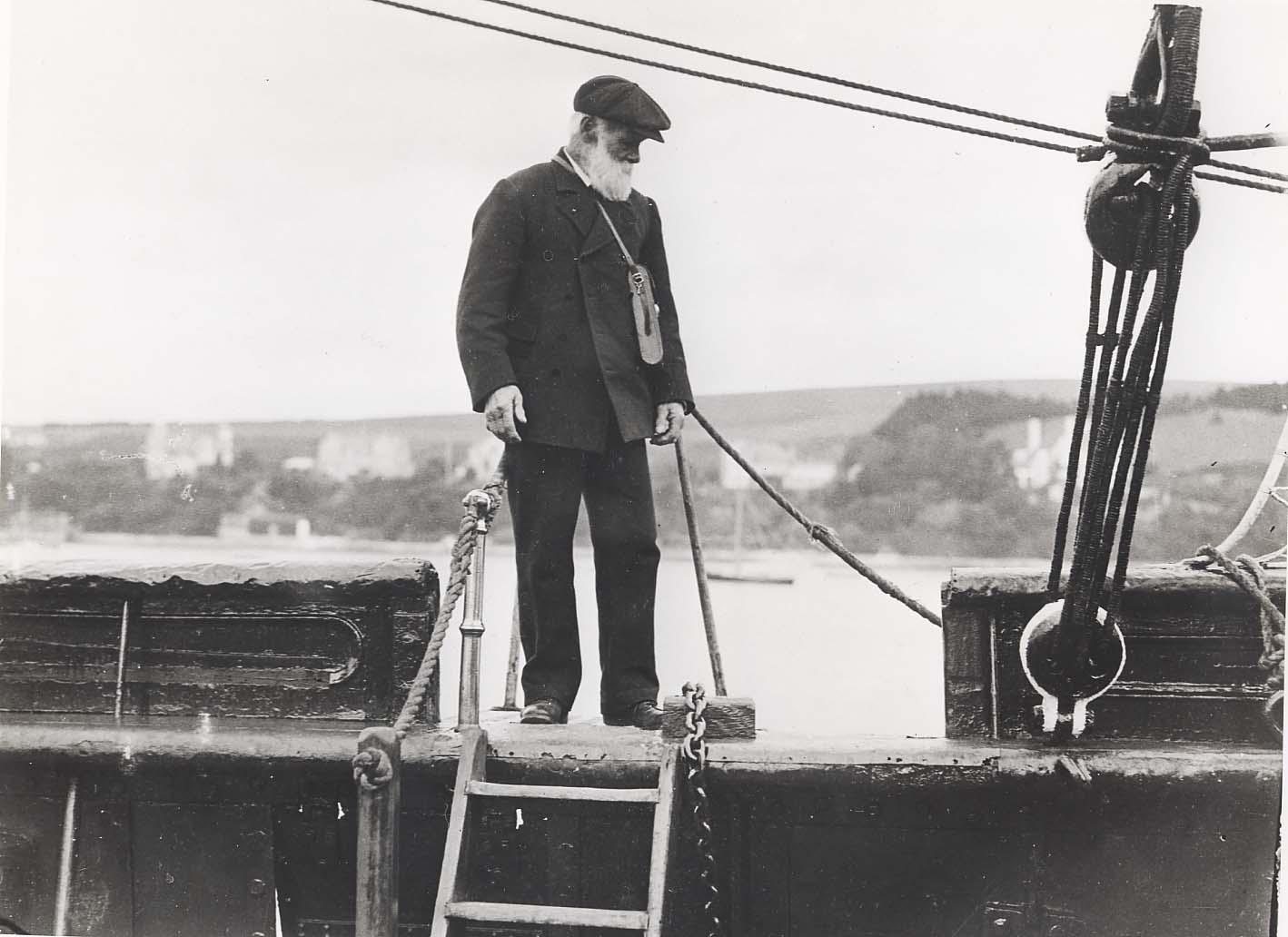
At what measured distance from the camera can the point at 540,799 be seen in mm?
2711

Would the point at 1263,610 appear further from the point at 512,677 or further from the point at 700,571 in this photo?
the point at 512,677

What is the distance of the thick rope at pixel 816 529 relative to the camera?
11.5ft

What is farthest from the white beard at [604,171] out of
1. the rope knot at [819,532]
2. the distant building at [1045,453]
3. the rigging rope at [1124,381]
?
the distant building at [1045,453]

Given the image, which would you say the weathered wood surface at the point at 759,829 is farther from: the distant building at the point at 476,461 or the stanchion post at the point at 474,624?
the distant building at the point at 476,461

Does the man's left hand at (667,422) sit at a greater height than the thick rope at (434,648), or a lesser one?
greater

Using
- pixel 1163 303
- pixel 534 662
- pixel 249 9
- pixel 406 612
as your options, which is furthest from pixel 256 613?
pixel 1163 303

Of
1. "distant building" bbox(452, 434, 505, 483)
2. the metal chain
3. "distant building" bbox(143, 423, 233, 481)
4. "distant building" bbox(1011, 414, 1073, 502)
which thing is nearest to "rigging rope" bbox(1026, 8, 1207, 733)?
the metal chain

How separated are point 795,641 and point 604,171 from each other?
1031cm

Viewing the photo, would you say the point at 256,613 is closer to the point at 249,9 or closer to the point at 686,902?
the point at 686,902

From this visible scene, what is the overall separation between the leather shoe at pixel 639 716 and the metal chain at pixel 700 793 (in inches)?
16.0

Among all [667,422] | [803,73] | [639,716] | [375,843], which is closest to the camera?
[375,843]

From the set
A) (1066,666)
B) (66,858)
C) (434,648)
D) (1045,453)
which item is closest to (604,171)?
(434,648)

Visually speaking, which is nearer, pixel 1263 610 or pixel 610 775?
pixel 1263 610

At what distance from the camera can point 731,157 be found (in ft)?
12.0
